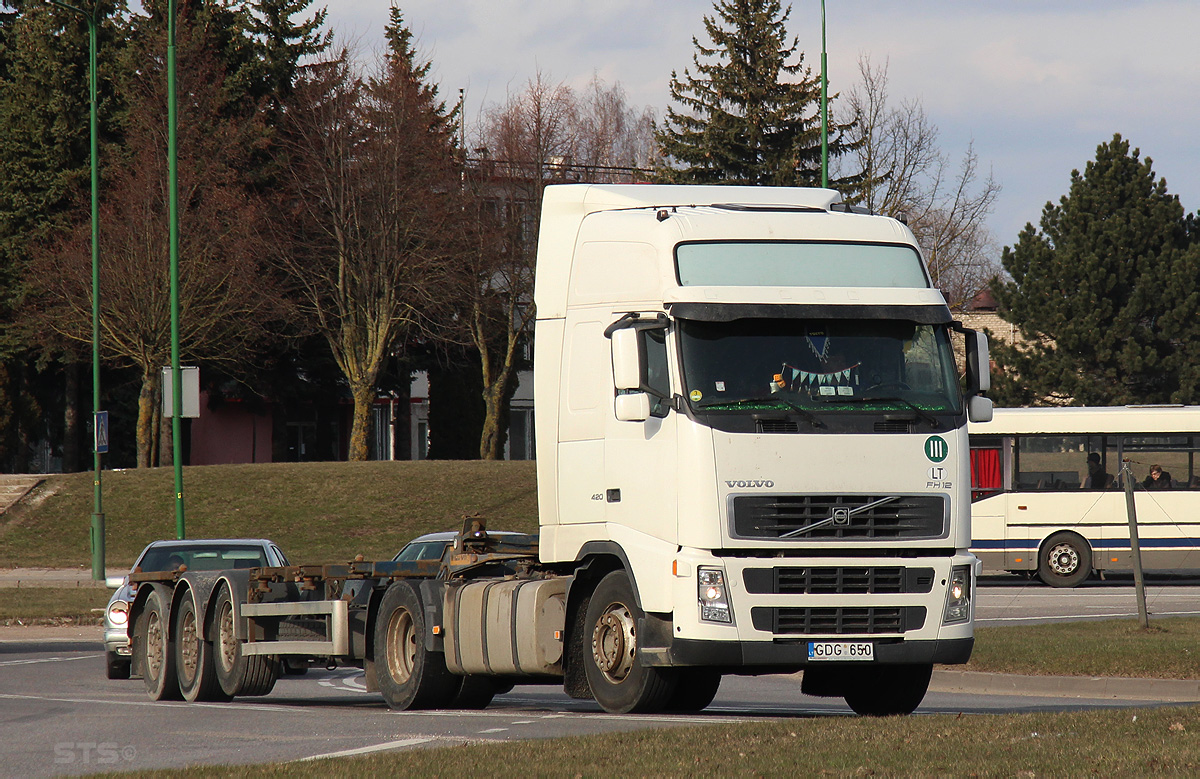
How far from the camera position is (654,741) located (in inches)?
336

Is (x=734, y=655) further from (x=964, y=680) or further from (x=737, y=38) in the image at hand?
(x=737, y=38)

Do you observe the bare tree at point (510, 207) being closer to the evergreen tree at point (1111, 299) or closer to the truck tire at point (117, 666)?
the evergreen tree at point (1111, 299)

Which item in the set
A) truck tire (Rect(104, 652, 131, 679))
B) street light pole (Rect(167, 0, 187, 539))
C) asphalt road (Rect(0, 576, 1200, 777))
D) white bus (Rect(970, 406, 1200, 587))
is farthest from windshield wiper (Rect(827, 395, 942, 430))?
white bus (Rect(970, 406, 1200, 587))

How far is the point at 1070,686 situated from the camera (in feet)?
45.0

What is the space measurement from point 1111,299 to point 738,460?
41.5 metres

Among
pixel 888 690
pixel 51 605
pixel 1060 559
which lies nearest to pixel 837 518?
pixel 888 690

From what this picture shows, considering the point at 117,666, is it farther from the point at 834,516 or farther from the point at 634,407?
the point at 834,516

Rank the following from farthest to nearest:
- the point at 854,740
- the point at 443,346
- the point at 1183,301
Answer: the point at 443,346 < the point at 1183,301 < the point at 854,740

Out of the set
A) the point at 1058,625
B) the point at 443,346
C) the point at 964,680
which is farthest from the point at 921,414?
the point at 443,346

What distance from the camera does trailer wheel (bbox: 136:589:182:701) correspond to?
1410cm

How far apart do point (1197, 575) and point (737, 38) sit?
27989 millimetres

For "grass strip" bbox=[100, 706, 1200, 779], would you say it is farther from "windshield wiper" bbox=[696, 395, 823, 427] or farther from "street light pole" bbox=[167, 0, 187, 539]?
"street light pole" bbox=[167, 0, 187, 539]

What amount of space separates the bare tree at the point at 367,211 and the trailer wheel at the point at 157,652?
32.4 metres

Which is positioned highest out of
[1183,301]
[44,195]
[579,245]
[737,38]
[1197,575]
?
[737,38]
